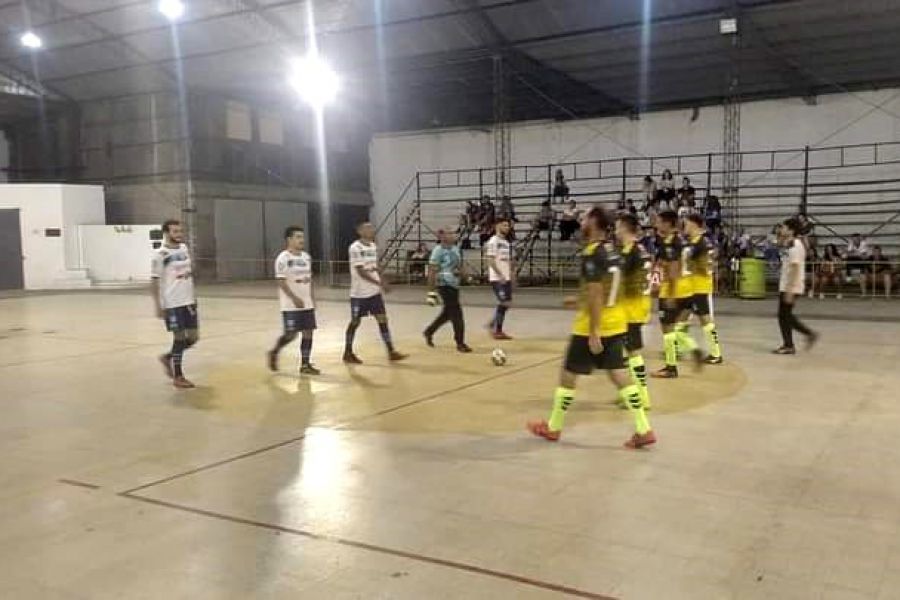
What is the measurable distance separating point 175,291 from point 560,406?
455cm

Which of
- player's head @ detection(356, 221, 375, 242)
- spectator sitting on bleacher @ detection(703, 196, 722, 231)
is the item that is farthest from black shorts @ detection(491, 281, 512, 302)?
spectator sitting on bleacher @ detection(703, 196, 722, 231)

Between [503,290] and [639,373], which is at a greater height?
[503,290]

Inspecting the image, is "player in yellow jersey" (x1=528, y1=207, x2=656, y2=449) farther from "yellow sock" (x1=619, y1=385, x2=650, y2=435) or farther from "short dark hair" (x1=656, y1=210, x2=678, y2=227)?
"short dark hair" (x1=656, y1=210, x2=678, y2=227)

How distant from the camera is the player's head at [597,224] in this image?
5508 millimetres

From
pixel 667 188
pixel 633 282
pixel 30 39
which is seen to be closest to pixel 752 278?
pixel 667 188

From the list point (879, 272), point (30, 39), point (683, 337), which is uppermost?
point (30, 39)

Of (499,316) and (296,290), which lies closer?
(296,290)

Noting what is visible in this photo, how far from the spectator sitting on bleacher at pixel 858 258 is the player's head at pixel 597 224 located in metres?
15.1

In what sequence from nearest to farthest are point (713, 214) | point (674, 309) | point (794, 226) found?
1. point (674, 309)
2. point (794, 226)
3. point (713, 214)

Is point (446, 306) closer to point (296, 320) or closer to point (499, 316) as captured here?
point (499, 316)

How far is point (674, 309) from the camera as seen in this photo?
860 centimetres

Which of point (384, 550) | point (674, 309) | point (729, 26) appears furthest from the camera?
point (729, 26)

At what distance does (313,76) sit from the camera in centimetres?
2253

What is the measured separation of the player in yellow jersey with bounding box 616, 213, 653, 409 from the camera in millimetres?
6160
